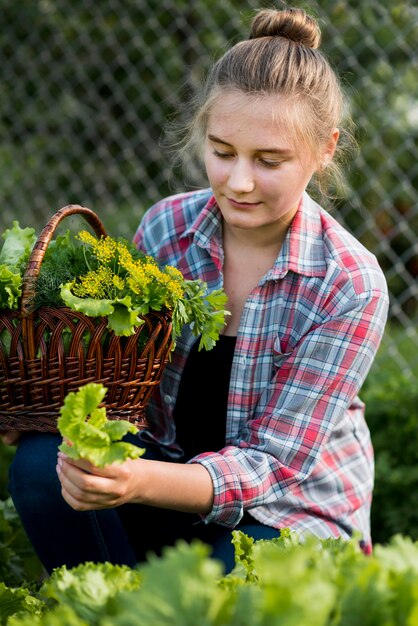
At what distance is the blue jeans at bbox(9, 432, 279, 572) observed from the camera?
6.12 ft

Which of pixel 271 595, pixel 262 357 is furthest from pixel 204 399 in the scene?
pixel 271 595

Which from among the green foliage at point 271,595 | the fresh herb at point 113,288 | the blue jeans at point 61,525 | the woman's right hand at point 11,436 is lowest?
the blue jeans at point 61,525

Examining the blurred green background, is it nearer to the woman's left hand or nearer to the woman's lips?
the woman's lips

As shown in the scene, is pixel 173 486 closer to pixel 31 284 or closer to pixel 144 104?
pixel 31 284

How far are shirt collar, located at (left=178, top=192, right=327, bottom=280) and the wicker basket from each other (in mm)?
390

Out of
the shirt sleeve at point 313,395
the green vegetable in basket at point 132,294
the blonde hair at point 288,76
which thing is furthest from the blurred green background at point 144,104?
the green vegetable in basket at point 132,294

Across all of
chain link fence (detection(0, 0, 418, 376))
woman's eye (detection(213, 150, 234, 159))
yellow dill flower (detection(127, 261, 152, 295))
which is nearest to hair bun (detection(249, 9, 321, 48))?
woman's eye (detection(213, 150, 234, 159))

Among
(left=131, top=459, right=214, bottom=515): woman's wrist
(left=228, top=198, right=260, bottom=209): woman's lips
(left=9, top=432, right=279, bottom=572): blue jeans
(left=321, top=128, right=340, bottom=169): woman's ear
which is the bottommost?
(left=9, top=432, right=279, bottom=572): blue jeans

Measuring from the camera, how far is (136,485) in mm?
1559

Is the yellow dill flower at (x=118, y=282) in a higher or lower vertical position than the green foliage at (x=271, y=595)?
higher

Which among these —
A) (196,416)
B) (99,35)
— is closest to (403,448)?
(196,416)

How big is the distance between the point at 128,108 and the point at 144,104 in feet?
0.40

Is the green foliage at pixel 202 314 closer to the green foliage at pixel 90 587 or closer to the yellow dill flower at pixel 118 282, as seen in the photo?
the yellow dill flower at pixel 118 282

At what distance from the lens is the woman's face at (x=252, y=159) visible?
1.82 m
